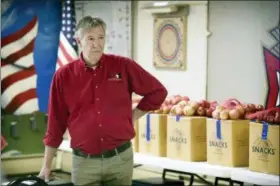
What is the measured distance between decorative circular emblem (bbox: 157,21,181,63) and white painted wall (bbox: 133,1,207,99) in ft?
0.51

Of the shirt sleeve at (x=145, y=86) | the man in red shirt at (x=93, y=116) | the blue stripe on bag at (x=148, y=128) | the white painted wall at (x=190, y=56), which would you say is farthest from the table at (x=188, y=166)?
the white painted wall at (x=190, y=56)

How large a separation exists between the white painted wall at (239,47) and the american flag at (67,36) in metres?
2.25

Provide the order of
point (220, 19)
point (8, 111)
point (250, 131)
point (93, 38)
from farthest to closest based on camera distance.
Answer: point (8, 111)
point (220, 19)
point (250, 131)
point (93, 38)

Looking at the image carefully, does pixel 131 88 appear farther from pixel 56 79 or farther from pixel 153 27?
pixel 153 27

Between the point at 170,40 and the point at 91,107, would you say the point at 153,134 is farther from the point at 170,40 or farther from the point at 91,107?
the point at 170,40

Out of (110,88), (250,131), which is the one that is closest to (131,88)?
(110,88)

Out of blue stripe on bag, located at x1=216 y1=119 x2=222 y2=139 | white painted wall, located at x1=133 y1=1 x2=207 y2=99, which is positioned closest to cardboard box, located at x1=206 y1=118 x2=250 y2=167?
blue stripe on bag, located at x1=216 y1=119 x2=222 y2=139

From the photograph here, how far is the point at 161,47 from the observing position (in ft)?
21.0

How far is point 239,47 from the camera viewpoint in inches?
216

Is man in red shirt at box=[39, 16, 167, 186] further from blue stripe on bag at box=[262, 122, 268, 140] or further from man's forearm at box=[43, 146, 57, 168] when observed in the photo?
blue stripe on bag at box=[262, 122, 268, 140]

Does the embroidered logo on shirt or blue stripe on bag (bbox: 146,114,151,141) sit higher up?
the embroidered logo on shirt

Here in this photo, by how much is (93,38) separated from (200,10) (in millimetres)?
3233

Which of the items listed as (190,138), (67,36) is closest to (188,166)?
(190,138)

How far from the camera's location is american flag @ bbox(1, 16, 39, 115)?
6930 mm
